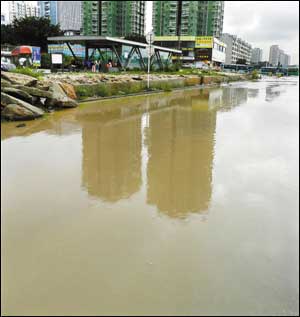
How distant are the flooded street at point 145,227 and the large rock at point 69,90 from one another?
4938 mm

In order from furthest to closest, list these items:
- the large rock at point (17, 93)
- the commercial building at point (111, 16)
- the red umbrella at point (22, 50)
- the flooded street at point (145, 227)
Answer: the commercial building at point (111, 16)
the red umbrella at point (22, 50)
the large rock at point (17, 93)
the flooded street at point (145, 227)

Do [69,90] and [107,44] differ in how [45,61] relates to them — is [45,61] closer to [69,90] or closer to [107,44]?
[107,44]

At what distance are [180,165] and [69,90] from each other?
735cm

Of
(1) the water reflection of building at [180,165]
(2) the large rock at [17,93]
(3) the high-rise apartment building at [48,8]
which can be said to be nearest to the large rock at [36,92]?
(2) the large rock at [17,93]

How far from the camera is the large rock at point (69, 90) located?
37.7ft

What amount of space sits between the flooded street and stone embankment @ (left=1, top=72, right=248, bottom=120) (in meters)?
0.71

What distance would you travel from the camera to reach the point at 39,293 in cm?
245

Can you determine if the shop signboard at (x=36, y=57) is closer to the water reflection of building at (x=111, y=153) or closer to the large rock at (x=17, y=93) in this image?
the water reflection of building at (x=111, y=153)

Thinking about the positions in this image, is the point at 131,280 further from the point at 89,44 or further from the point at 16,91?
the point at 89,44

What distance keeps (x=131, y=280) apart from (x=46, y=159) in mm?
2889

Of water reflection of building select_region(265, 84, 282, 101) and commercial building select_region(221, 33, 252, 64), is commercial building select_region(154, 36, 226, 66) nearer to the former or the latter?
commercial building select_region(221, 33, 252, 64)

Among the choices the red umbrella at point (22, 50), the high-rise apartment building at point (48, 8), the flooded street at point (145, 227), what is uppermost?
the high-rise apartment building at point (48, 8)

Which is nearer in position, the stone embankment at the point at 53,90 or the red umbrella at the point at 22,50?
the stone embankment at the point at 53,90

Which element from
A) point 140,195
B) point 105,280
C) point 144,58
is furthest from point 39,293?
point 144,58
